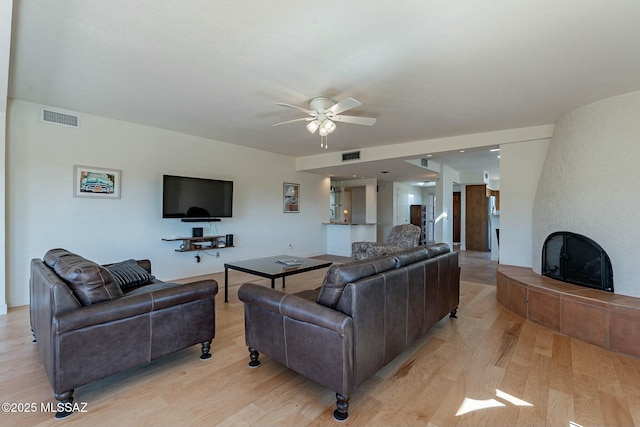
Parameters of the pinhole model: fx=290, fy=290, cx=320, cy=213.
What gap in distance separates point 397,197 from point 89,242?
8.33 metres

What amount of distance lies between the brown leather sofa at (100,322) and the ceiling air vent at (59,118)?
2.43 m

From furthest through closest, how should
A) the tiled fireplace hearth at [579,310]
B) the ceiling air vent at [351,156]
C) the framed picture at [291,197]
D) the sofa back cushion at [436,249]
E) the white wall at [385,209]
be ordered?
the white wall at [385,209] → the framed picture at [291,197] → the ceiling air vent at [351,156] → the sofa back cushion at [436,249] → the tiled fireplace hearth at [579,310]

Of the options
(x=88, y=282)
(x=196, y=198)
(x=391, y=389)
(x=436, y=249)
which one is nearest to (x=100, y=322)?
(x=88, y=282)

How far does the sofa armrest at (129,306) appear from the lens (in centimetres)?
171

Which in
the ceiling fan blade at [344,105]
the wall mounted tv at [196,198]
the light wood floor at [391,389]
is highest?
the ceiling fan blade at [344,105]

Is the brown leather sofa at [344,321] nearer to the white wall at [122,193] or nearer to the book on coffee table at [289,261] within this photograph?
the book on coffee table at [289,261]

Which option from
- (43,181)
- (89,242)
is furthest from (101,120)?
(89,242)

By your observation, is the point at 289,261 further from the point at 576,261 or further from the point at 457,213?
the point at 457,213

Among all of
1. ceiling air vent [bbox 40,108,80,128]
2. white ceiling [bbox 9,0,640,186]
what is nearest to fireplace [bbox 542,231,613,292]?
white ceiling [bbox 9,0,640,186]

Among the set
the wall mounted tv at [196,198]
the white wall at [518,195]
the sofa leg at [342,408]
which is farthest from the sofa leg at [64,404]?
the white wall at [518,195]

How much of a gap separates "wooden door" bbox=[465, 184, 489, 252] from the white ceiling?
5.28 metres

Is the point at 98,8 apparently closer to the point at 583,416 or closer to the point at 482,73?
the point at 482,73

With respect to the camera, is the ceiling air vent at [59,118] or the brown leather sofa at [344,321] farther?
the ceiling air vent at [59,118]

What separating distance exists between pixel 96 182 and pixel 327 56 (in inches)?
147
